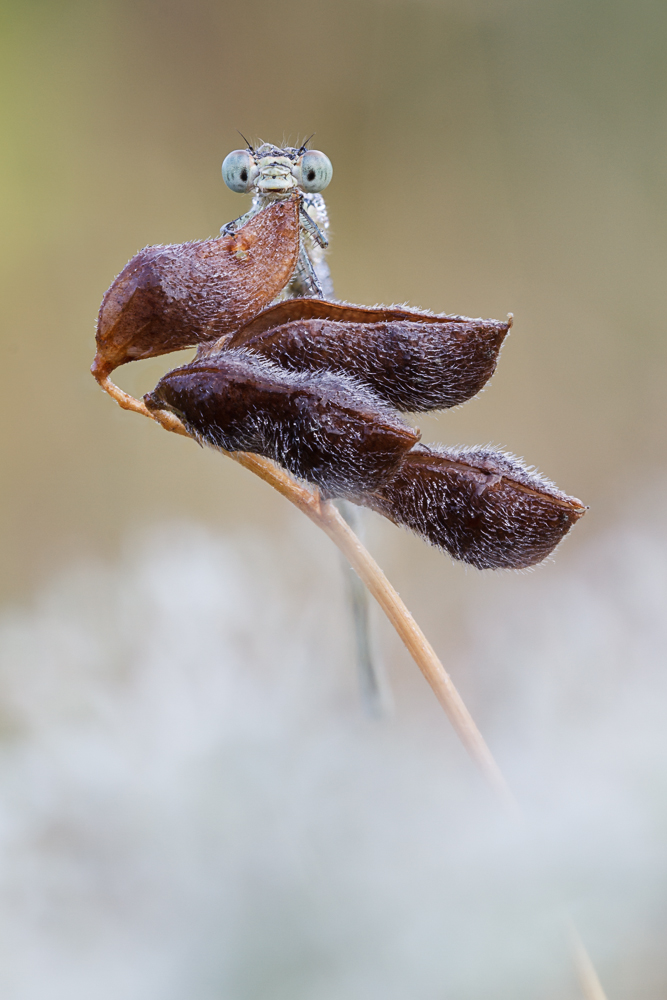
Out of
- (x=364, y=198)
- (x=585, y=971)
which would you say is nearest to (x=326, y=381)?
(x=585, y=971)

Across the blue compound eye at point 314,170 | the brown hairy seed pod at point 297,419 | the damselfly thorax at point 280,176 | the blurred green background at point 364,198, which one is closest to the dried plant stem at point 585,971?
the brown hairy seed pod at point 297,419

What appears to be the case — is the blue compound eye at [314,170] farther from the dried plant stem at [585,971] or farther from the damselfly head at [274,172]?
the dried plant stem at [585,971]

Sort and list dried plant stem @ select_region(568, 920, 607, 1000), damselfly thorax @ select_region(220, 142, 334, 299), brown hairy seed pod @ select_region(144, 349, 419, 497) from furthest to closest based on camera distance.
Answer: damselfly thorax @ select_region(220, 142, 334, 299)
brown hairy seed pod @ select_region(144, 349, 419, 497)
dried plant stem @ select_region(568, 920, 607, 1000)

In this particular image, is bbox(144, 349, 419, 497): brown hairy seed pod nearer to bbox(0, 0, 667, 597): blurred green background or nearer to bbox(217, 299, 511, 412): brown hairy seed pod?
bbox(217, 299, 511, 412): brown hairy seed pod

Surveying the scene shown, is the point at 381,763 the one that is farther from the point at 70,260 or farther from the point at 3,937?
the point at 70,260

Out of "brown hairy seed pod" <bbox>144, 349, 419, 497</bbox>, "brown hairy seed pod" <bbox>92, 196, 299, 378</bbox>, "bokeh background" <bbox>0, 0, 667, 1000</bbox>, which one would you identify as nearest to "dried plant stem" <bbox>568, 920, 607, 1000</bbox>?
"bokeh background" <bbox>0, 0, 667, 1000</bbox>

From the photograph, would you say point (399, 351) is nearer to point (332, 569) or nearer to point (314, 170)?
point (314, 170)
